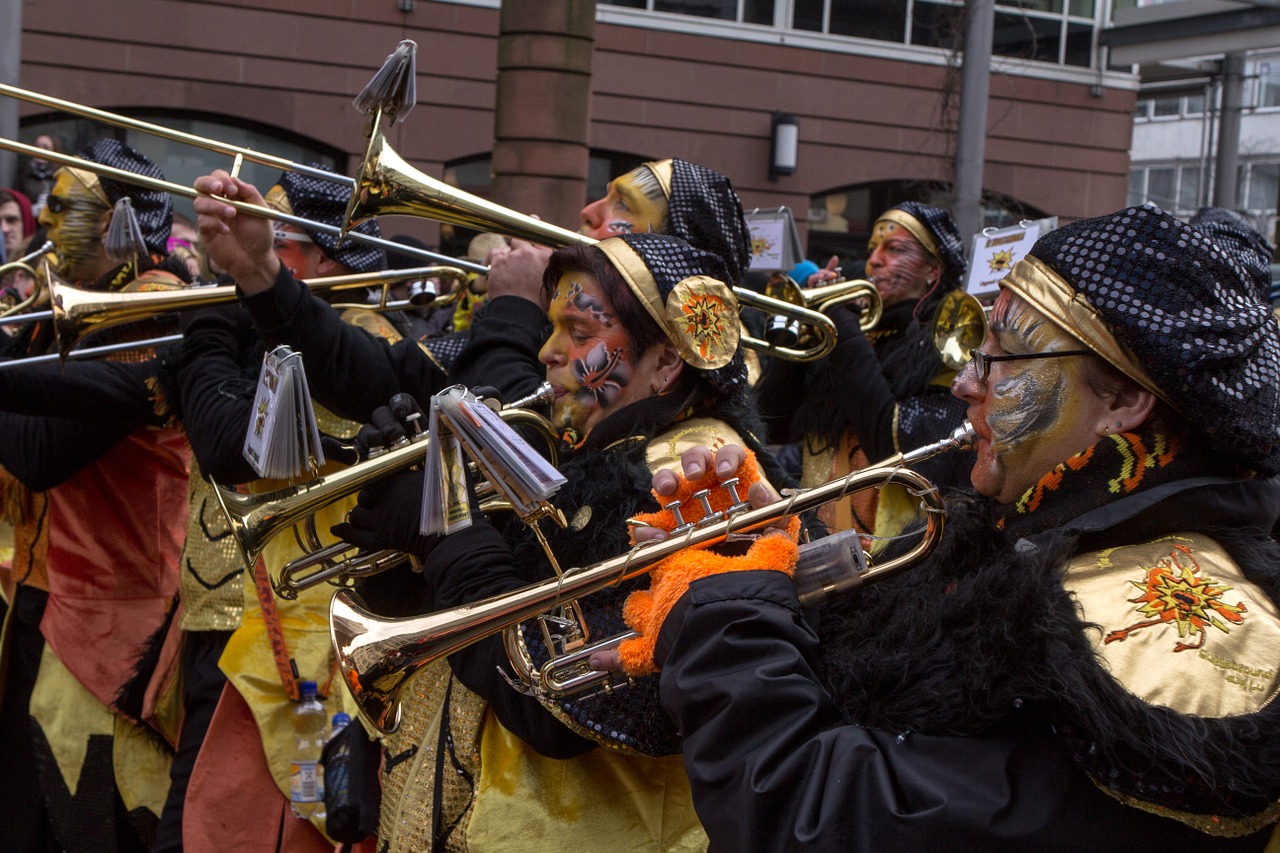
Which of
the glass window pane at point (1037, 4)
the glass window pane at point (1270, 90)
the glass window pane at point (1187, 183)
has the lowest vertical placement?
the glass window pane at point (1037, 4)

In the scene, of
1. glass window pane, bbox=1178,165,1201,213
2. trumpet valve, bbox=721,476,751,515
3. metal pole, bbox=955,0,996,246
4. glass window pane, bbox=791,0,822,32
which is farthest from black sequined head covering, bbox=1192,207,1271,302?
glass window pane, bbox=1178,165,1201,213

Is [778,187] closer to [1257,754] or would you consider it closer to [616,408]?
[616,408]

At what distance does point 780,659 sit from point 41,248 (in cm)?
377

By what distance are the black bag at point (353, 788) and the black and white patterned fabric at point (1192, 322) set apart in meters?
1.75

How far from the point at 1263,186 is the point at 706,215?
3157cm

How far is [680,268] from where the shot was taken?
2.70 meters

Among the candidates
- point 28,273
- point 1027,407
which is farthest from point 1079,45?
point 1027,407

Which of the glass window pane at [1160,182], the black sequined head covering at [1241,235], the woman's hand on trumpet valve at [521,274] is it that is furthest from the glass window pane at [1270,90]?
the woman's hand on trumpet valve at [521,274]

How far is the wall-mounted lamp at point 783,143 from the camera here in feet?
44.1

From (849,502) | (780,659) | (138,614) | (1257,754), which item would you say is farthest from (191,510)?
(1257,754)

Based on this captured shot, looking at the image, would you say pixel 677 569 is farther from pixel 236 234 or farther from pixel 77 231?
pixel 77 231

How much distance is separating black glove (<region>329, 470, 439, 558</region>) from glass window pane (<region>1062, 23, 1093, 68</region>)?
14195 millimetres

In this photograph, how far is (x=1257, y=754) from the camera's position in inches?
60.9

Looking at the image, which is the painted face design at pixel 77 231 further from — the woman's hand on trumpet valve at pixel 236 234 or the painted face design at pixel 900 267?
the painted face design at pixel 900 267
